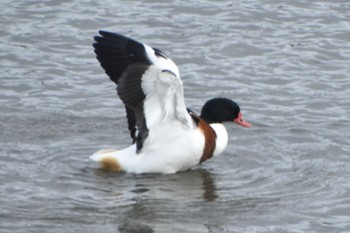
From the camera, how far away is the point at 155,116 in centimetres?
972

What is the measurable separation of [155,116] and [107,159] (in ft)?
1.93

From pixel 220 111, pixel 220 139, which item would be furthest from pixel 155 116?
pixel 220 111

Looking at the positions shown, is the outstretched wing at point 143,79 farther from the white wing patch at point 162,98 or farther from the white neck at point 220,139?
the white neck at point 220,139

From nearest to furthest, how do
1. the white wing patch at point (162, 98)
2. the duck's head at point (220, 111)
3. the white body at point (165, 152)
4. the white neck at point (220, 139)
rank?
the white wing patch at point (162, 98) < the white body at point (165, 152) < the white neck at point (220, 139) < the duck's head at point (220, 111)

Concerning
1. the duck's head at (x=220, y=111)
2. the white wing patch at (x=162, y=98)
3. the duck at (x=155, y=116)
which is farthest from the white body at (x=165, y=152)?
the duck's head at (x=220, y=111)

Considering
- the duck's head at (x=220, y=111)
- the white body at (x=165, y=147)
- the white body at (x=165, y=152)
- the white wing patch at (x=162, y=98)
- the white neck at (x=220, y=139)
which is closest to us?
the white wing patch at (x=162, y=98)

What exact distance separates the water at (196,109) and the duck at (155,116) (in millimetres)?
172

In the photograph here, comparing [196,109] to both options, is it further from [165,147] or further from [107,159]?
[107,159]

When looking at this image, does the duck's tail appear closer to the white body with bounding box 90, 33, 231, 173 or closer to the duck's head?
the white body with bounding box 90, 33, 231, 173

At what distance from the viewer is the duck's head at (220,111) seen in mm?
10469

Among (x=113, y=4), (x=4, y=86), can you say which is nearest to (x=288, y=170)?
(x=4, y=86)

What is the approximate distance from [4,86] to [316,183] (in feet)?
13.1

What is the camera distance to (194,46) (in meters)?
13.4

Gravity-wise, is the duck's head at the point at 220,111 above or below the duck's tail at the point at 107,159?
above
